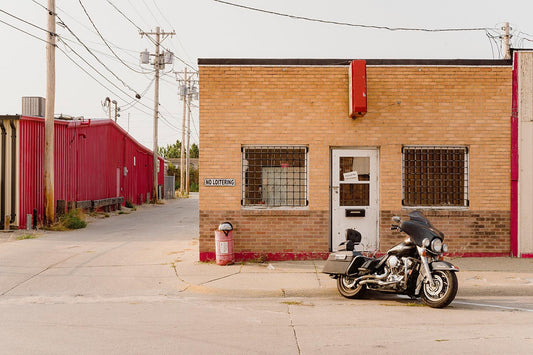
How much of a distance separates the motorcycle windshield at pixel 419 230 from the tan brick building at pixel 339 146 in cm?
346

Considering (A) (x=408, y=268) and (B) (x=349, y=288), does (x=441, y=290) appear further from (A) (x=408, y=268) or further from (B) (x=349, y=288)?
(B) (x=349, y=288)

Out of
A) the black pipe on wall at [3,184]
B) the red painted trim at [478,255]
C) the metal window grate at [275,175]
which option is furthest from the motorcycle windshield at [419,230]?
the black pipe on wall at [3,184]

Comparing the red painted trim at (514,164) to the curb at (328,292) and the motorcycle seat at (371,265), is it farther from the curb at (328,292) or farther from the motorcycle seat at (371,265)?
the motorcycle seat at (371,265)

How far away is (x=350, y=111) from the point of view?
36.3 feet

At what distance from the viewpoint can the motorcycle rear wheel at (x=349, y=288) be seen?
8.34 m

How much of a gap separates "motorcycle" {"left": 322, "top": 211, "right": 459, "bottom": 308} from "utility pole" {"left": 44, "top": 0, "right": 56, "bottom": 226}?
12596 millimetres

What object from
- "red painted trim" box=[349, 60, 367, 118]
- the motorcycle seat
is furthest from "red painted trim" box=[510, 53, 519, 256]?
the motorcycle seat

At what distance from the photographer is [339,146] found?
1138 centimetres

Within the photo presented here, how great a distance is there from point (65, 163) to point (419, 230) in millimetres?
16829

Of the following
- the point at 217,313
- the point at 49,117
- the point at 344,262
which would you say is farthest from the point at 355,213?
the point at 49,117

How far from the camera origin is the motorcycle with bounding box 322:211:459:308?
7535mm

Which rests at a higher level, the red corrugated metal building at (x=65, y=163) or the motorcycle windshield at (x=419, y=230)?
the red corrugated metal building at (x=65, y=163)

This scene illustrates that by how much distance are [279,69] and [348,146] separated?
2147 mm

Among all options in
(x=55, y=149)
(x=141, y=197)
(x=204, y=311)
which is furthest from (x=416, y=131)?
(x=141, y=197)
